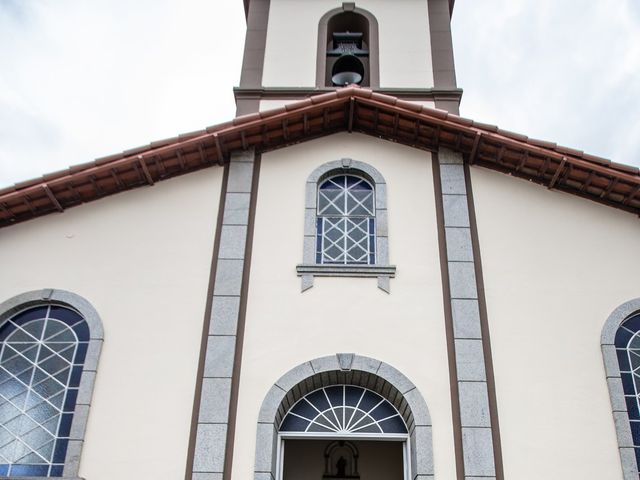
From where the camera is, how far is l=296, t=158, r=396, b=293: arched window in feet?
32.3

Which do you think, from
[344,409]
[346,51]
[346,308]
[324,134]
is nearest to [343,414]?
[344,409]

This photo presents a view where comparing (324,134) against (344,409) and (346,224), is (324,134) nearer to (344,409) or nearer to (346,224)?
(346,224)

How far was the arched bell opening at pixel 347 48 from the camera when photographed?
539 inches

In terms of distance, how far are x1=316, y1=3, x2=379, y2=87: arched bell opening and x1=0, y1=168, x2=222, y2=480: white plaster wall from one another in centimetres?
399

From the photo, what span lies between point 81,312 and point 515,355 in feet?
18.4

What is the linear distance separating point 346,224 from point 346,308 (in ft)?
4.89

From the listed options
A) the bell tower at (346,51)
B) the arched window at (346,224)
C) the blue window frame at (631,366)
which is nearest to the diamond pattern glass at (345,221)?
the arched window at (346,224)

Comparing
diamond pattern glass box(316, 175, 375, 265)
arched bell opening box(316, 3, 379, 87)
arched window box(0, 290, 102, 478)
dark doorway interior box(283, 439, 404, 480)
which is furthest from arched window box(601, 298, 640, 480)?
arched window box(0, 290, 102, 478)

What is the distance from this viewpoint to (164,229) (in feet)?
33.7

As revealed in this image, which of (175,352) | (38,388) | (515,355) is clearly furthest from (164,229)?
(515,355)

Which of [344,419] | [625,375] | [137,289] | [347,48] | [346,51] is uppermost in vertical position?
[347,48]

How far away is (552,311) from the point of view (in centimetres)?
945

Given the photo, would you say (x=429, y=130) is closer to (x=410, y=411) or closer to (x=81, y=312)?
(x=410, y=411)

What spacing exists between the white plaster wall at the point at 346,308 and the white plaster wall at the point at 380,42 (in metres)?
3.16
